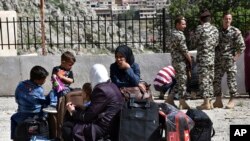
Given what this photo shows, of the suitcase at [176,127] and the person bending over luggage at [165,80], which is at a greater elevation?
A: the suitcase at [176,127]

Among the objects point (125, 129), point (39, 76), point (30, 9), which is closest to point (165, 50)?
point (39, 76)

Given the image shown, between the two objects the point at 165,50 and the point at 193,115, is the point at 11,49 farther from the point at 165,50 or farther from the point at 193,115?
the point at 193,115

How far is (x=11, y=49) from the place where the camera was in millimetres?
13773

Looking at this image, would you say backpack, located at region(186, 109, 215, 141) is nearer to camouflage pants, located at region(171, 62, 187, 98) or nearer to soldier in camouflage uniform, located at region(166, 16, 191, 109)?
soldier in camouflage uniform, located at region(166, 16, 191, 109)

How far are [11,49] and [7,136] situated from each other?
238 inches

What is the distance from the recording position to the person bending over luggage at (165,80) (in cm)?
1052

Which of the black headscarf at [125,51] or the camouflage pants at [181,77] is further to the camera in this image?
the camouflage pants at [181,77]

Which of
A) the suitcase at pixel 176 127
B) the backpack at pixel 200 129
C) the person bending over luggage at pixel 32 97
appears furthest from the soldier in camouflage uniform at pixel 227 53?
the suitcase at pixel 176 127

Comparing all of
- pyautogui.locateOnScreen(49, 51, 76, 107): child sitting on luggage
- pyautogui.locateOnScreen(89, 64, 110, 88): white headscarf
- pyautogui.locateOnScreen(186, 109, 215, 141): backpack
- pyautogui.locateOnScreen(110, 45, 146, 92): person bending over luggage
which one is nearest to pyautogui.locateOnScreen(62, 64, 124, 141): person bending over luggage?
pyautogui.locateOnScreen(89, 64, 110, 88): white headscarf

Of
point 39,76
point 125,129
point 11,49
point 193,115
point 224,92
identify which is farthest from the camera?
point 11,49

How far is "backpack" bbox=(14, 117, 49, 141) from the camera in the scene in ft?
20.7

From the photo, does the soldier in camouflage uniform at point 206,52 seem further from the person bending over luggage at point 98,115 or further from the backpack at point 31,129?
the person bending over luggage at point 98,115

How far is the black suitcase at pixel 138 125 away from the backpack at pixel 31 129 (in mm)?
1151

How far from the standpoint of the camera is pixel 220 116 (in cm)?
913
